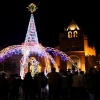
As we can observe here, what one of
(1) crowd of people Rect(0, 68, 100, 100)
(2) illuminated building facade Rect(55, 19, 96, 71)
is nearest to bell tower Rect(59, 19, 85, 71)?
(2) illuminated building facade Rect(55, 19, 96, 71)

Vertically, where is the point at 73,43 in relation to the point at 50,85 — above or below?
above

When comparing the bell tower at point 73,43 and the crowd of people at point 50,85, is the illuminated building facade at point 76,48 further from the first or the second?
the crowd of people at point 50,85

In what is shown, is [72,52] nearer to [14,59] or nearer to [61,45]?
[61,45]

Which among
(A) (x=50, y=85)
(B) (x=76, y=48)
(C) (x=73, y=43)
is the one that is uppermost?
(C) (x=73, y=43)

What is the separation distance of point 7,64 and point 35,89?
3584 cm

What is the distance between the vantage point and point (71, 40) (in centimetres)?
5866

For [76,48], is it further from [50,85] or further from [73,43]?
[50,85]

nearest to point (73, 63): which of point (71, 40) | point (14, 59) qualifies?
point (71, 40)

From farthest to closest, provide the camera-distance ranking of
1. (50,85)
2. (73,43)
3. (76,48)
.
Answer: (73,43), (76,48), (50,85)

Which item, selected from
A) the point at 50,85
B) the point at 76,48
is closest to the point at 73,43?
the point at 76,48

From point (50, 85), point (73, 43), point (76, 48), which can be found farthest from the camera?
point (73, 43)

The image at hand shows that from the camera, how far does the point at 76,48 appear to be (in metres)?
56.8

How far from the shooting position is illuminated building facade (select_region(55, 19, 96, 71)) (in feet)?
178

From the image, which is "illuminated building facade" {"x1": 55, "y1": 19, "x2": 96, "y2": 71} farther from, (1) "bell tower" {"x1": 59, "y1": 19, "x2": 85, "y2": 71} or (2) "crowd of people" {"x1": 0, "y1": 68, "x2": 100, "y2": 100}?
(2) "crowd of people" {"x1": 0, "y1": 68, "x2": 100, "y2": 100}
